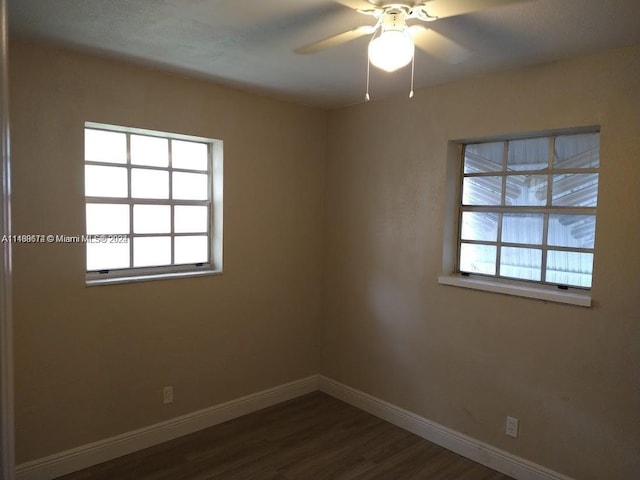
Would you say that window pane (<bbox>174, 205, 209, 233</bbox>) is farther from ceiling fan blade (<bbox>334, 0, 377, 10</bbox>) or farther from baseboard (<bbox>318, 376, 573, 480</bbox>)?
ceiling fan blade (<bbox>334, 0, 377, 10</bbox>)

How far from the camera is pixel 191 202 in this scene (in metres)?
3.26

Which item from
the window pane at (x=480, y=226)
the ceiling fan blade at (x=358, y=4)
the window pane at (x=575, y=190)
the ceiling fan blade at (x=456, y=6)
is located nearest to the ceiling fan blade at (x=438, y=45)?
the ceiling fan blade at (x=456, y=6)

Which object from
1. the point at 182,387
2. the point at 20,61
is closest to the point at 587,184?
the point at 182,387

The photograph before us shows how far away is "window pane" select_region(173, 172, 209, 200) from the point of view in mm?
3191

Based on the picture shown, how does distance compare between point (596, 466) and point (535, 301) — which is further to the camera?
point (535, 301)

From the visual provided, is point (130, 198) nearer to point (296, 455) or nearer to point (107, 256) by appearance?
point (107, 256)

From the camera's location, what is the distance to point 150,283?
9.68 ft

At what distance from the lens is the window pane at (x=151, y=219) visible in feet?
9.81

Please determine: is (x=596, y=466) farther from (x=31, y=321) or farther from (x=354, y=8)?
(x=31, y=321)

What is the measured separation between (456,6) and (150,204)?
88.1 inches

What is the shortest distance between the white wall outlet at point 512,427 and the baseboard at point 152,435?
5.72ft

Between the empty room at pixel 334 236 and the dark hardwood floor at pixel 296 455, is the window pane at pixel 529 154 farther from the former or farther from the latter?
the dark hardwood floor at pixel 296 455

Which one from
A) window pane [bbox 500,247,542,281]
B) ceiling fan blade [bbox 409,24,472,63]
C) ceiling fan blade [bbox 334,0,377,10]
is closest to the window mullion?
ceiling fan blade [bbox 334,0,377,10]

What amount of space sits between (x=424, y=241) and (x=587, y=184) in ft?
3.50
